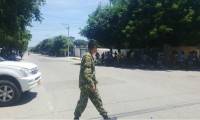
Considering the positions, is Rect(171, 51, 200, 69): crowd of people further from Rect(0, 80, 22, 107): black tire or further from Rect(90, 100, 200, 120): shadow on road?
Rect(0, 80, 22, 107): black tire

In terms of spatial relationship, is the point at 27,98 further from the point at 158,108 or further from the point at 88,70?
the point at 158,108

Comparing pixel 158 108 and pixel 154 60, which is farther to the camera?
pixel 154 60

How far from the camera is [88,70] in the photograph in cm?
463

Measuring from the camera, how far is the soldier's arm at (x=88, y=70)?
4.58m

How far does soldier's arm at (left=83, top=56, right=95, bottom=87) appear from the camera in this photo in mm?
4578

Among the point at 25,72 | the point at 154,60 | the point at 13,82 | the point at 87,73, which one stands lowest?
the point at 13,82

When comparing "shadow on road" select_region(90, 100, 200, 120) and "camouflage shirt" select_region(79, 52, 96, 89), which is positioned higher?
"camouflage shirt" select_region(79, 52, 96, 89)

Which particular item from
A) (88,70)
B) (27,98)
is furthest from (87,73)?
(27,98)

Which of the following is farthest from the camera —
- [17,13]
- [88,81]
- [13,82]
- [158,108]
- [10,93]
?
[17,13]

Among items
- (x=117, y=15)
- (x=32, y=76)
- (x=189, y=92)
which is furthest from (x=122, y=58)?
(x=32, y=76)

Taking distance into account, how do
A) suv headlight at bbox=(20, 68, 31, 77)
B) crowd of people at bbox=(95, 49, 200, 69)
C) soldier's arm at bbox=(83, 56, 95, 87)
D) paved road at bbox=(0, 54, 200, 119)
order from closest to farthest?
soldier's arm at bbox=(83, 56, 95, 87) < paved road at bbox=(0, 54, 200, 119) < suv headlight at bbox=(20, 68, 31, 77) < crowd of people at bbox=(95, 49, 200, 69)

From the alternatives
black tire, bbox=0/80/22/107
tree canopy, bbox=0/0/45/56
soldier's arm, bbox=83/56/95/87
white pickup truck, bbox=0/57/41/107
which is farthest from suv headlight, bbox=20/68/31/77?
tree canopy, bbox=0/0/45/56

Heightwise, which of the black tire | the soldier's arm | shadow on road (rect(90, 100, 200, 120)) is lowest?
shadow on road (rect(90, 100, 200, 120))

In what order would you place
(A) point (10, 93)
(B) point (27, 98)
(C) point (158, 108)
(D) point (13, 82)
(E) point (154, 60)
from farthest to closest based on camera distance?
(E) point (154, 60), (B) point (27, 98), (D) point (13, 82), (A) point (10, 93), (C) point (158, 108)
